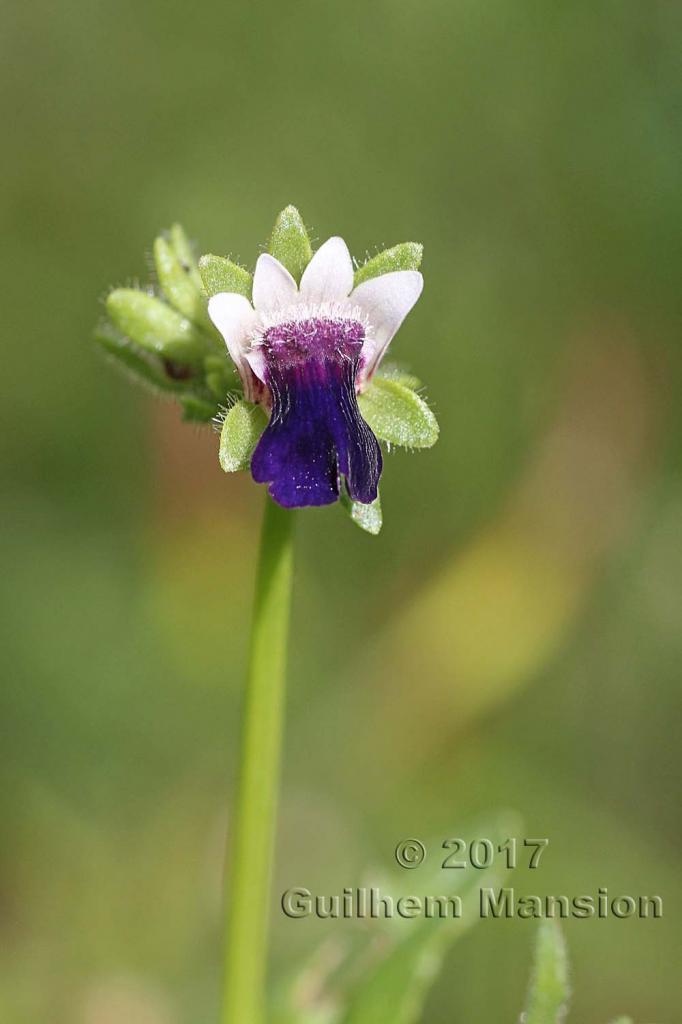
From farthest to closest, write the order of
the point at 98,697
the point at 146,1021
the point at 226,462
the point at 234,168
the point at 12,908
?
the point at 234,168
the point at 98,697
the point at 12,908
the point at 146,1021
the point at 226,462

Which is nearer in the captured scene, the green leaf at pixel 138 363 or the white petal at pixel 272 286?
the white petal at pixel 272 286

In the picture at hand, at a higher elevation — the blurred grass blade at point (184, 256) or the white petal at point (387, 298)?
the blurred grass blade at point (184, 256)

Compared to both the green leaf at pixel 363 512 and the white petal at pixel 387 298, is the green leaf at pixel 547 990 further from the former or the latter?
the white petal at pixel 387 298

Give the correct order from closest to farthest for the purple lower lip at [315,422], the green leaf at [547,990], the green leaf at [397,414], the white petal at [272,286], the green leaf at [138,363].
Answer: the green leaf at [547,990] < the purple lower lip at [315,422] < the white petal at [272,286] < the green leaf at [397,414] < the green leaf at [138,363]

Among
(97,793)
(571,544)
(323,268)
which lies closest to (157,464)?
(97,793)

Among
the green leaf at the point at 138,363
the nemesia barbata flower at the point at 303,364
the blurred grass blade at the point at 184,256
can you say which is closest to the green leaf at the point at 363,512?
the nemesia barbata flower at the point at 303,364

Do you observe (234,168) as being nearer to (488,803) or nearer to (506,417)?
(506,417)
